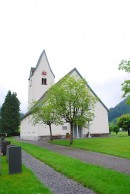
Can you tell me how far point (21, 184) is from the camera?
28.5ft

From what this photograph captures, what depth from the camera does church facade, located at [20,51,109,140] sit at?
41.1 m

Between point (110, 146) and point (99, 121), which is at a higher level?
point (99, 121)

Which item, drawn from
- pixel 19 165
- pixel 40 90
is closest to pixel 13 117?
pixel 40 90

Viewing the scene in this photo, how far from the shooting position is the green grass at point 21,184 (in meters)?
7.75

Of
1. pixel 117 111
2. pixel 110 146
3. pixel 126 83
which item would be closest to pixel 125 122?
pixel 110 146

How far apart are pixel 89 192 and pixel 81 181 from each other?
1.37m

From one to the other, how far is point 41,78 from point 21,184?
4511 centimetres

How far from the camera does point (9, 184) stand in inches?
347

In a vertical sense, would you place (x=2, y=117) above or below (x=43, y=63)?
below

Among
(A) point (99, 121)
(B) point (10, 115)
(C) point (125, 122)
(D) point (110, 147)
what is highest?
(B) point (10, 115)

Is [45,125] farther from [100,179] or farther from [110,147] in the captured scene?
[100,179]

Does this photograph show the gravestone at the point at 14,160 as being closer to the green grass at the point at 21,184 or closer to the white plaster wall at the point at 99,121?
the green grass at the point at 21,184

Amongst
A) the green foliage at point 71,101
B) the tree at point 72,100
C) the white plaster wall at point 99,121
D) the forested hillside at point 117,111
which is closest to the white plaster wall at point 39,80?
the white plaster wall at point 99,121

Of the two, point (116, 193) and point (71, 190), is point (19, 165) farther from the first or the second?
point (116, 193)
